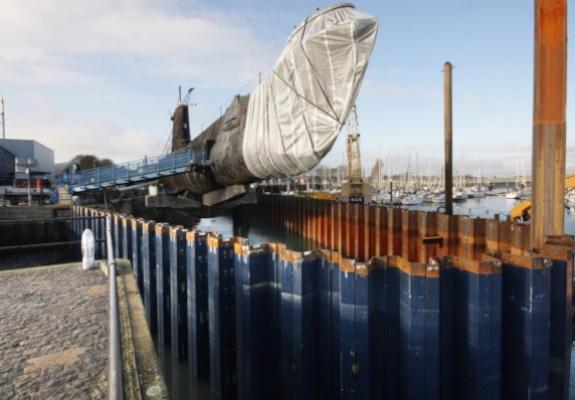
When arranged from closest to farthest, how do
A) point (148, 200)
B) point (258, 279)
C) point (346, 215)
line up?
point (258, 279) → point (346, 215) → point (148, 200)

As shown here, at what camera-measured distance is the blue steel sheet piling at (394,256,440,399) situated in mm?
5160

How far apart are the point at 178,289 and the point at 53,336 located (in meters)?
3.74

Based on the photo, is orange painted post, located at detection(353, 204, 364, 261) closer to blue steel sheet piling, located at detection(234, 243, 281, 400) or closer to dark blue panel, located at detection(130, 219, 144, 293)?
dark blue panel, located at detection(130, 219, 144, 293)

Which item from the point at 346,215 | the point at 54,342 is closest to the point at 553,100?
the point at 54,342

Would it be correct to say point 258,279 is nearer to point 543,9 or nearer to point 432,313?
point 432,313

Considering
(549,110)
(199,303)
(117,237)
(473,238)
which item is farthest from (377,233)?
(199,303)

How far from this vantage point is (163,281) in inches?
374

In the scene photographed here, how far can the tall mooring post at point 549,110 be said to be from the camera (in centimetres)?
811

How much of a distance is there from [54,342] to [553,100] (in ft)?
33.1

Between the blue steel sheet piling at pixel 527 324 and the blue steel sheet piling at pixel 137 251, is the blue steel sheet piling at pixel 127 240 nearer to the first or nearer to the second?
the blue steel sheet piling at pixel 137 251

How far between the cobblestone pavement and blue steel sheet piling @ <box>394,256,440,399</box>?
3814 mm

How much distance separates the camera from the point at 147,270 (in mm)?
10422

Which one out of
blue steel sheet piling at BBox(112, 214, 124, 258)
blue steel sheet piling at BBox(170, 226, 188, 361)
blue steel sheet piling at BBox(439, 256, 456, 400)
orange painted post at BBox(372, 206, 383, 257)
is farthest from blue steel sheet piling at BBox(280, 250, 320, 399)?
orange painted post at BBox(372, 206, 383, 257)

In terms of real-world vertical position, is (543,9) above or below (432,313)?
above
